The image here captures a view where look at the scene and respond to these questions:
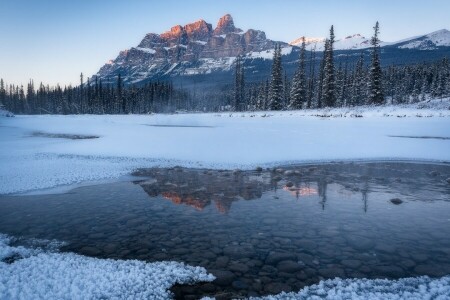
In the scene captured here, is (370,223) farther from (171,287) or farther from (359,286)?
(171,287)

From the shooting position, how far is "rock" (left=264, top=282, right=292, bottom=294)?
15.0 feet

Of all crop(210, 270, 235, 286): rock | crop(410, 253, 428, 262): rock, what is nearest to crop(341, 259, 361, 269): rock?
crop(410, 253, 428, 262): rock

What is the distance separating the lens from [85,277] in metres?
4.79

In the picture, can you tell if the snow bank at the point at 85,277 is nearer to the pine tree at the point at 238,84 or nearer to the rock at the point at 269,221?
the rock at the point at 269,221

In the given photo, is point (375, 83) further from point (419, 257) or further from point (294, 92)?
point (419, 257)

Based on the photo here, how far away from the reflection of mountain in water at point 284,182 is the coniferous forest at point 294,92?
115 feet

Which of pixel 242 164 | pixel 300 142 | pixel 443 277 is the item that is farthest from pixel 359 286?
pixel 300 142

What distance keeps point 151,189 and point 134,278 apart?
225 inches

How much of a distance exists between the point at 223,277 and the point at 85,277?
2049 mm

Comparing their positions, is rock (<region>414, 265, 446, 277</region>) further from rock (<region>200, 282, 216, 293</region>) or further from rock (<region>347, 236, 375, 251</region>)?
rock (<region>200, 282, 216, 293</region>)

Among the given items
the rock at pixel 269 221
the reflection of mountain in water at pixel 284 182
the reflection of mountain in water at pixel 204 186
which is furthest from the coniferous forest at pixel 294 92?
the rock at pixel 269 221

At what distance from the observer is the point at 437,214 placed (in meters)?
7.88

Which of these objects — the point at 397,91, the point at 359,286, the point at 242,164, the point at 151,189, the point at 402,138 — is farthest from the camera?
the point at 397,91

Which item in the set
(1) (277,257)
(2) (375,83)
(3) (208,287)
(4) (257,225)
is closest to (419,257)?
(1) (277,257)
